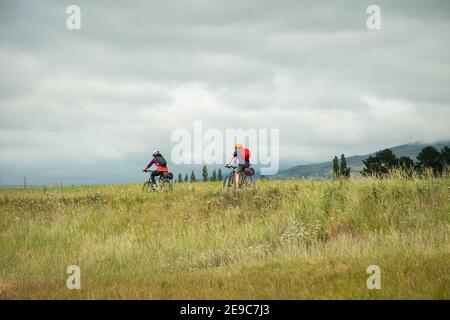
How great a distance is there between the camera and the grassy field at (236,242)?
1057 centimetres

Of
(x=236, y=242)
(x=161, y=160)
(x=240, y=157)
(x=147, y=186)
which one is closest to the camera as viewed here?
(x=236, y=242)

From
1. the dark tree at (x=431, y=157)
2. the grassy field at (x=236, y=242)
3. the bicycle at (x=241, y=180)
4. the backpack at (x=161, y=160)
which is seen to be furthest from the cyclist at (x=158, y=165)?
the dark tree at (x=431, y=157)

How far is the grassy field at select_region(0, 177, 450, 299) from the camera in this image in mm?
10570

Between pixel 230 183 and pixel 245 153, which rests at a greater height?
pixel 245 153

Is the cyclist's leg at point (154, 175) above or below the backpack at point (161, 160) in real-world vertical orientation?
below

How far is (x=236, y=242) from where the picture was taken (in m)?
18.5

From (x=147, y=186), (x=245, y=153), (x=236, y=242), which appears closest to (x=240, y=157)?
(x=245, y=153)

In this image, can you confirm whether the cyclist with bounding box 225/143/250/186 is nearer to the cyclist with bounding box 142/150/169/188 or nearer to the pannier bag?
the pannier bag

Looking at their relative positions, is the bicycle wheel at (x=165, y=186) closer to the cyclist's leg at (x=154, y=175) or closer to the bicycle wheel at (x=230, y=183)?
the cyclist's leg at (x=154, y=175)

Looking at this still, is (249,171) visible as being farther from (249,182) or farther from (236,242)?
(236,242)
